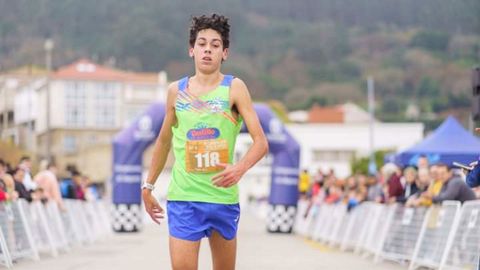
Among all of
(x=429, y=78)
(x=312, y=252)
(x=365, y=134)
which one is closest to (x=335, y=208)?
(x=312, y=252)

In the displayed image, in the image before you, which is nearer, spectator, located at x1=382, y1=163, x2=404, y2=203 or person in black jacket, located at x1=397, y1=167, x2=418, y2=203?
person in black jacket, located at x1=397, y1=167, x2=418, y2=203

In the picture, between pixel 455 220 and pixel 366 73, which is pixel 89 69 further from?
pixel 455 220

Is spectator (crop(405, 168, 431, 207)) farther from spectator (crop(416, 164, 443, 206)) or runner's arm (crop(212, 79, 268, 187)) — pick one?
runner's arm (crop(212, 79, 268, 187))

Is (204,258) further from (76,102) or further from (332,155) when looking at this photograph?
(76,102)

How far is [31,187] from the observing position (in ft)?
72.3

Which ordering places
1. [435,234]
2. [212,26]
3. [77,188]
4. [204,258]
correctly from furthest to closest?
[77,188] → [204,258] → [435,234] → [212,26]

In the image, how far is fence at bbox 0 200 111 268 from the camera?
1727 cm

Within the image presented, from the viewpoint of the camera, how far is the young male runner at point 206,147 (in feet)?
27.9

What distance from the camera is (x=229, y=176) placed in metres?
8.34

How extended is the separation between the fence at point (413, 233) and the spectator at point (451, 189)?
0.86 ft

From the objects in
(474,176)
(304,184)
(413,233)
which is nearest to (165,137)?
(474,176)

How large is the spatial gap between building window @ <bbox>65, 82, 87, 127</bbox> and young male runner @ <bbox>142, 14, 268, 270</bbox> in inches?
6187

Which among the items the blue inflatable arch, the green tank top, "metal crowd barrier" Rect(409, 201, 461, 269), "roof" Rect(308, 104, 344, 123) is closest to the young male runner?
the green tank top

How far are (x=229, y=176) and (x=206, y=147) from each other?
316mm
